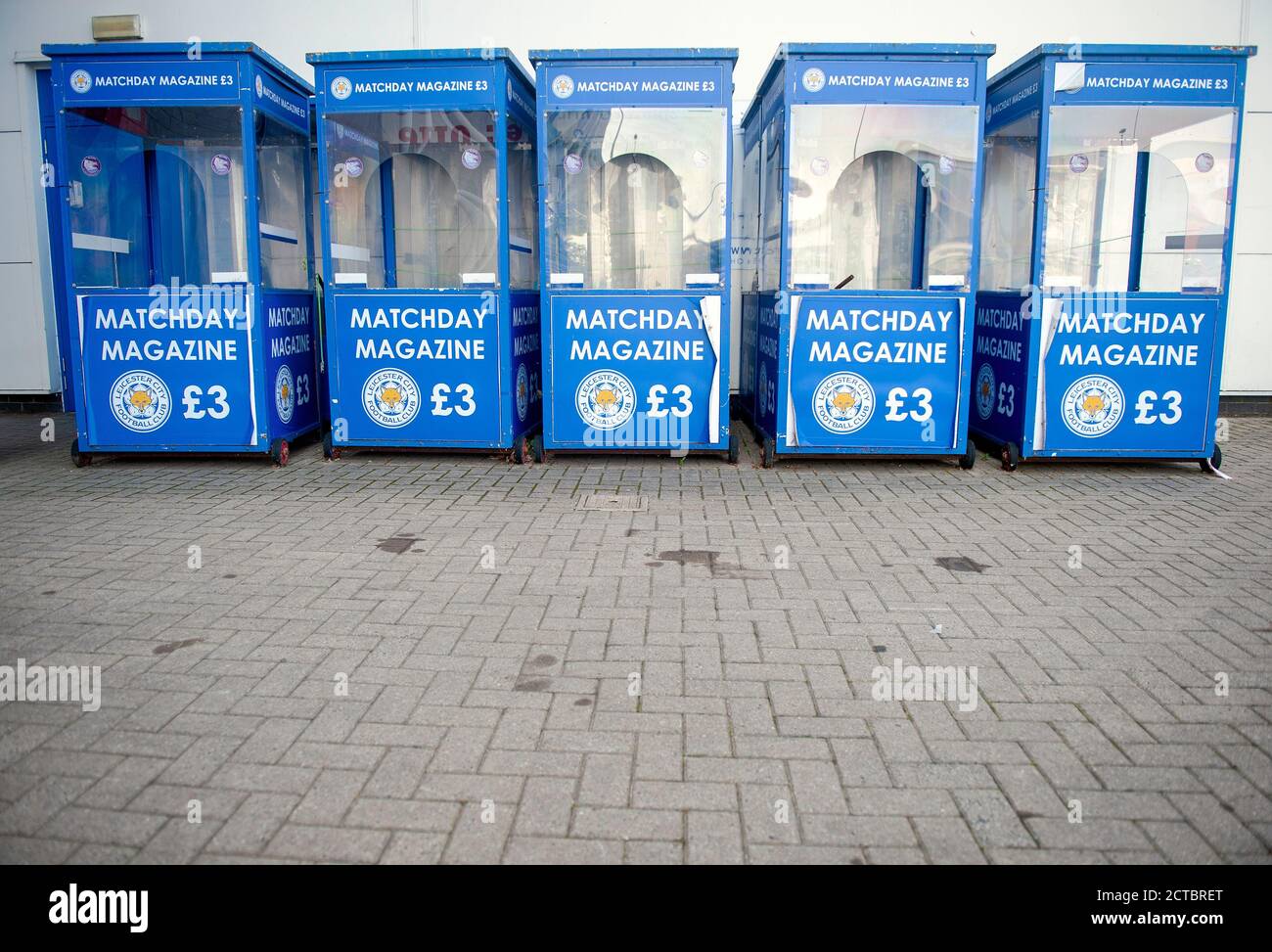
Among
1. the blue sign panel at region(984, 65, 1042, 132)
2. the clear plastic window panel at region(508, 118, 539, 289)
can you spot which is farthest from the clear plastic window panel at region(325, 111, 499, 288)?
the blue sign panel at region(984, 65, 1042, 132)

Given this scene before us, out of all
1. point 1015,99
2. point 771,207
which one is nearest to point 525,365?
point 771,207

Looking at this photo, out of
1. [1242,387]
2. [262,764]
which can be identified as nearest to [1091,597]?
[262,764]

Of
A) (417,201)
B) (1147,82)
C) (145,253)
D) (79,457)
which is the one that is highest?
(1147,82)


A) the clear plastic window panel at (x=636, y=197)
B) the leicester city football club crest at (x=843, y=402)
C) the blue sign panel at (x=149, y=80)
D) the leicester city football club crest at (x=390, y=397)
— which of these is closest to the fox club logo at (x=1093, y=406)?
the leicester city football club crest at (x=843, y=402)

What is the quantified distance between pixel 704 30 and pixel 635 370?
4.42 metres

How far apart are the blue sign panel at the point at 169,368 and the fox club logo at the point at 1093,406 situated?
6342mm

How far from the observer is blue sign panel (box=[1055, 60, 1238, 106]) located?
7195 millimetres

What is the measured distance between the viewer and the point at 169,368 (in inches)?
307

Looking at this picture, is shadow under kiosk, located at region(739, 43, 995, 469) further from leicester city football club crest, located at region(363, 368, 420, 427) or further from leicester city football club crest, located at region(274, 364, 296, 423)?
leicester city football club crest, located at region(274, 364, 296, 423)

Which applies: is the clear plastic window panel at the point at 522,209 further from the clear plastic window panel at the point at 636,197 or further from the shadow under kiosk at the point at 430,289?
the clear plastic window panel at the point at 636,197

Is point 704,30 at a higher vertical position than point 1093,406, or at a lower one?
higher

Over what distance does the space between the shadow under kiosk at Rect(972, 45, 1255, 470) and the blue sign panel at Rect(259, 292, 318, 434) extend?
19.3 ft

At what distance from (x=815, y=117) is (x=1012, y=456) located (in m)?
3.03

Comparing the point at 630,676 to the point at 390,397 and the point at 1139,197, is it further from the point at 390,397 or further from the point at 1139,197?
the point at 1139,197
